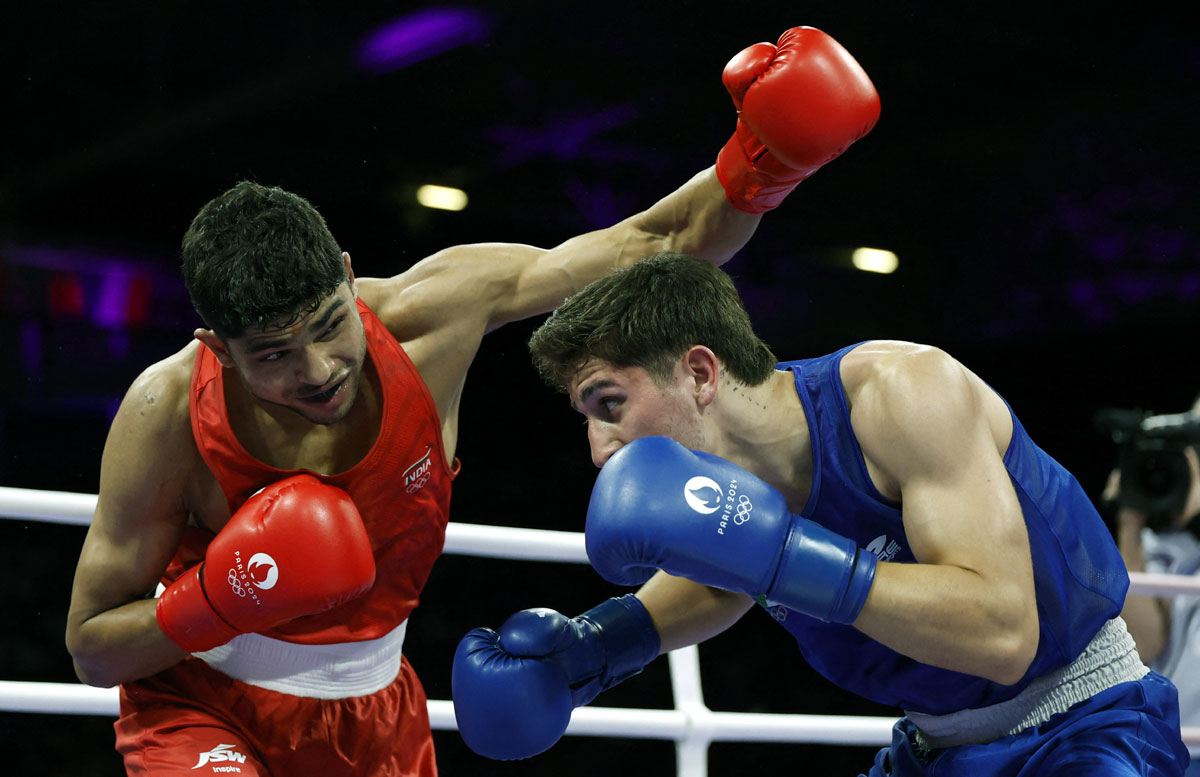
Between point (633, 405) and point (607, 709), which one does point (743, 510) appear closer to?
point (633, 405)

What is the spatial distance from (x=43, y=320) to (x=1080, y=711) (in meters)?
7.31

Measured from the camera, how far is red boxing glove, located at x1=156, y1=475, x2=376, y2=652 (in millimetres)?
1669

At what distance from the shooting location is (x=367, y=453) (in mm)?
1836

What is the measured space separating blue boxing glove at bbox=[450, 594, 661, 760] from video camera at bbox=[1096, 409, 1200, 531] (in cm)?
161

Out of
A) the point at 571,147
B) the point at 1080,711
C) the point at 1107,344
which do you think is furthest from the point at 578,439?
the point at 1080,711

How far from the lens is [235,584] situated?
1.67 meters

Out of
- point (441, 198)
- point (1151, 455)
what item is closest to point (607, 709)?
point (1151, 455)

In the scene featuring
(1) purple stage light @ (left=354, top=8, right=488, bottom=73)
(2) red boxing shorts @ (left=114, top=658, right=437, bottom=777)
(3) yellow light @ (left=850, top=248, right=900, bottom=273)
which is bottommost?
(3) yellow light @ (left=850, top=248, right=900, bottom=273)

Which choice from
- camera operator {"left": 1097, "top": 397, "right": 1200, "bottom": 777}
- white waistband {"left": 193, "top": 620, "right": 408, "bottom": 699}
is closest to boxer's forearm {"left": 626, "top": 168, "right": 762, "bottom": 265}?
white waistband {"left": 193, "top": 620, "right": 408, "bottom": 699}

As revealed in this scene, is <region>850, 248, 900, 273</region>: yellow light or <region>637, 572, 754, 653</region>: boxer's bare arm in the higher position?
<region>637, 572, 754, 653</region>: boxer's bare arm

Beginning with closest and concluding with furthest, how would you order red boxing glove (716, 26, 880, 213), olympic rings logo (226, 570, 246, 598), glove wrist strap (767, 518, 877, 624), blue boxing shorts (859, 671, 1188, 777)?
1. glove wrist strap (767, 518, 877, 624)
2. blue boxing shorts (859, 671, 1188, 777)
3. olympic rings logo (226, 570, 246, 598)
4. red boxing glove (716, 26, 880, 213)

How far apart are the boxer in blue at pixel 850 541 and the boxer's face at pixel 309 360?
0.96 ft

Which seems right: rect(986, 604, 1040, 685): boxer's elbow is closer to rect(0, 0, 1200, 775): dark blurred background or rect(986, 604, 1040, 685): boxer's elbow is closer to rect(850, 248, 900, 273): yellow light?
rect(0, 0, 1200, 775): dark blurred background

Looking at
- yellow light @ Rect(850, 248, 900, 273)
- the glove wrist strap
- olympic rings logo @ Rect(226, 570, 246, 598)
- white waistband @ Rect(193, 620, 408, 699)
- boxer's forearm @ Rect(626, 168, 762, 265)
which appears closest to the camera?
the glove wrist strap
